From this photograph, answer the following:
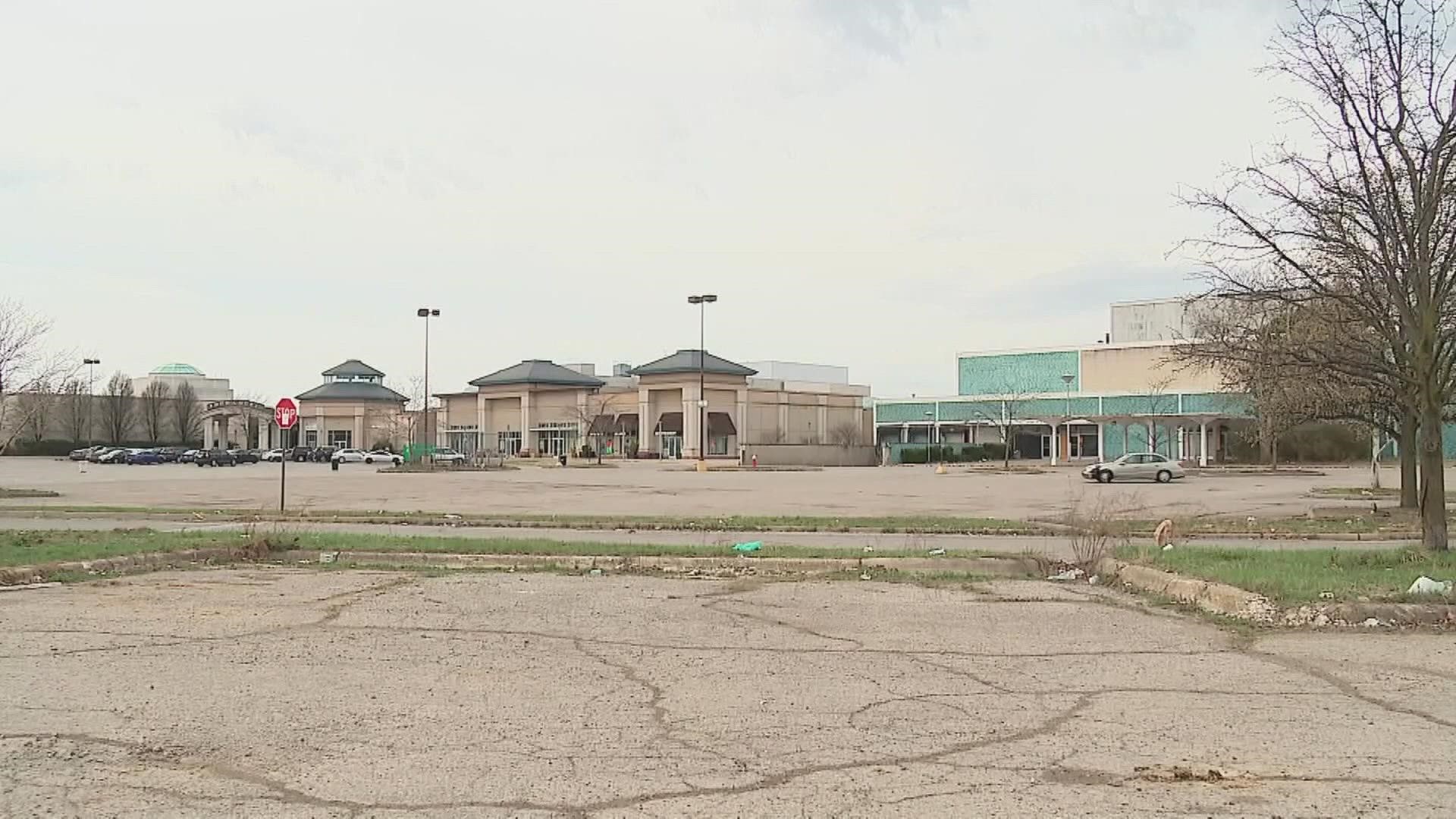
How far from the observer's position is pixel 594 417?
112625 mm

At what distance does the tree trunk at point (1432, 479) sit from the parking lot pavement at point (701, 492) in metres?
11.6

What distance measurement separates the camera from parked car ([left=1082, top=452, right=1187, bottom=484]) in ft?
173

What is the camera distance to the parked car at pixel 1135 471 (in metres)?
52.8

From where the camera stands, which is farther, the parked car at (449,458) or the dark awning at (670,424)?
the dark awning at (670,424)

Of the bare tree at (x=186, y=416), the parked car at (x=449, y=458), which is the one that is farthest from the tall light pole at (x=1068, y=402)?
the bare tree at (x=186, y=416)

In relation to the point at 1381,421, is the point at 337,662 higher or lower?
lower

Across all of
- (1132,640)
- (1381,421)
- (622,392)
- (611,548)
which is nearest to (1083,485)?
(1381,421)

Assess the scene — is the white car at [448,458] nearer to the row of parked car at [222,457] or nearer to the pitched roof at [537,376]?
the row of parked car at [222,457]

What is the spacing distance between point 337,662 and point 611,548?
8942mm

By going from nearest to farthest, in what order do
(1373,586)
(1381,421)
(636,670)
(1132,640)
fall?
1. (636,670)
2. (1132,640)
3. (1373,586)
4. (1381,421)

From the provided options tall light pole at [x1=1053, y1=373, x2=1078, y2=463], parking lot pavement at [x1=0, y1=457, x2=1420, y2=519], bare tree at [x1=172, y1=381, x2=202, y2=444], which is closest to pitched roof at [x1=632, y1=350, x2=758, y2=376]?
tall light pole at [x1=1053, y1=373, x2=1078, y2=463]

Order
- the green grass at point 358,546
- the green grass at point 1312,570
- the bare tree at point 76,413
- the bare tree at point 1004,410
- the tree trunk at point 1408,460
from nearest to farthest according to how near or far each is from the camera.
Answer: the green grass at point 1312,570
the green grass at point 358,546
the tree trunk at point 1408,460
the bare tree at point 1004,410
the bare tree at point 76,413

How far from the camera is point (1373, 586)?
11914 millimetres

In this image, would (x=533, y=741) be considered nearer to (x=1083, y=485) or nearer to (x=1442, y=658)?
(x=1442, y=658)
